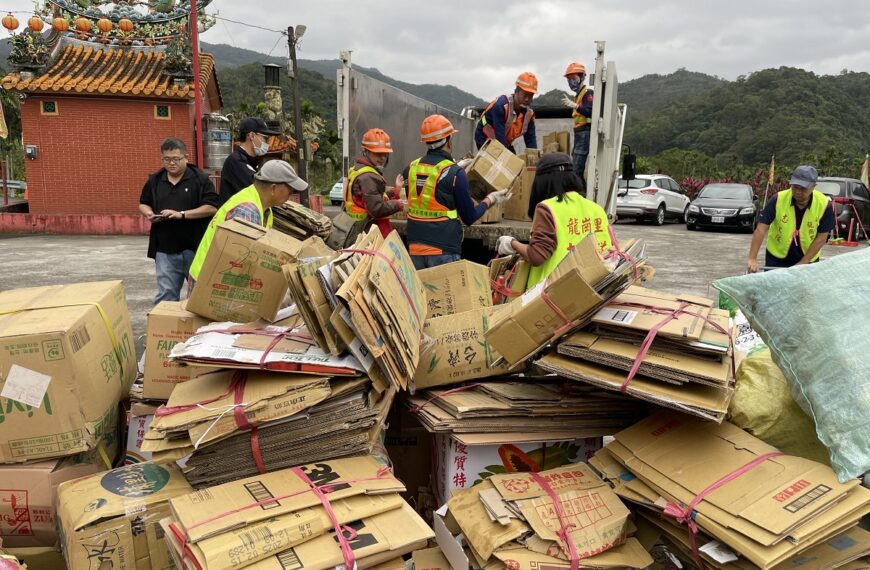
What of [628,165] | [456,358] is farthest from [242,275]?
[628,165]

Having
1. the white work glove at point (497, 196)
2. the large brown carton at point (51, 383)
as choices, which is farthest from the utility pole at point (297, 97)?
the large brown carton at point (51, 383)

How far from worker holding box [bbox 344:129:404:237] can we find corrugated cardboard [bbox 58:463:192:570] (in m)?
2.72

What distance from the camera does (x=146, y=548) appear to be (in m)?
2.32

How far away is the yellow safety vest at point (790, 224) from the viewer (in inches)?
197

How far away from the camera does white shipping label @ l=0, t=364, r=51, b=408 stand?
259 cm

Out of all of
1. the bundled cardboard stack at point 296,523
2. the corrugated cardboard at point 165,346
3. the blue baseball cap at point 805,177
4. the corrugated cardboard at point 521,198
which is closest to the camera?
the bundled cardboard stack at point 296,523

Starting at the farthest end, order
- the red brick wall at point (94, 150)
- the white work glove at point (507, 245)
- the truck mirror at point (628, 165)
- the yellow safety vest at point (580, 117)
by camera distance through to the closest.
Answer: the red brick wall at point (94, 150) → the truck mirror at point (628, 165) → the yellow safety vest at point (580, 117) → the white work glove at point (507, 245)

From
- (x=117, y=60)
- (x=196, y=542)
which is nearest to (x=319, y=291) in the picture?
(x=196, y=542)

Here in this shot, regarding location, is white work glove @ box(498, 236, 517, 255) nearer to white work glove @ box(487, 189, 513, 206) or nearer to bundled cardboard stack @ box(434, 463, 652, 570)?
white work glove @ box(487, 189, 513, 206)

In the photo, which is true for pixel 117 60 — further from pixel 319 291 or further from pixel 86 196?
pixel 319 291

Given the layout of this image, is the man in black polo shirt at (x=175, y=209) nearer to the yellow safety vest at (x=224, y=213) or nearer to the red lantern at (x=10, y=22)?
the yellow safety vest at (x=224, y=213)

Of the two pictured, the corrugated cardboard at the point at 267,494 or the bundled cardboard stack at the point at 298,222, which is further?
the bundled cardboard stack at the point at 298,222

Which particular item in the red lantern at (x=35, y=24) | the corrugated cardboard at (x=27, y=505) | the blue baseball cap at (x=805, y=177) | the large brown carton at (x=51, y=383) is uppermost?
the red lantern at (x=35, y=24)

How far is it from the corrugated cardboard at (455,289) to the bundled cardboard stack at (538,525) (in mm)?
1349
